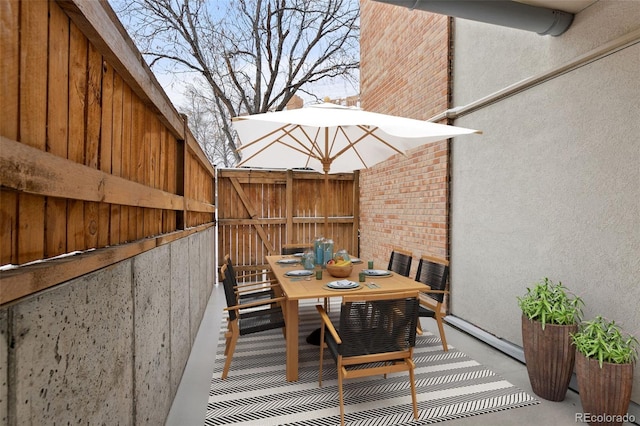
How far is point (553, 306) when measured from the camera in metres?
2.51

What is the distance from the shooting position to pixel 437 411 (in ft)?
7.77

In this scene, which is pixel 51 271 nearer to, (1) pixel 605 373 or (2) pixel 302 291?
(2) pixel 302 291

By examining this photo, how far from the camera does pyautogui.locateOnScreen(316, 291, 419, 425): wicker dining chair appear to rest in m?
2.17

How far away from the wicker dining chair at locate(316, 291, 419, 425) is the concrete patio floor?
0.60 meters

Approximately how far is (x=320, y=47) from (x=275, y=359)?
39.2 ft

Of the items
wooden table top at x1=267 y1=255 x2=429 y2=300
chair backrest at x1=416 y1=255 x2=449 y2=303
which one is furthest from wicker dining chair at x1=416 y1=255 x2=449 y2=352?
wooden table top at x1=267 y1=255 x2=429 y2=300

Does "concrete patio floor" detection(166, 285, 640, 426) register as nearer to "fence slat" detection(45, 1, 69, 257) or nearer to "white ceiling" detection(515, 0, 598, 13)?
"fence slat" detection(45, 1, 69, 257)

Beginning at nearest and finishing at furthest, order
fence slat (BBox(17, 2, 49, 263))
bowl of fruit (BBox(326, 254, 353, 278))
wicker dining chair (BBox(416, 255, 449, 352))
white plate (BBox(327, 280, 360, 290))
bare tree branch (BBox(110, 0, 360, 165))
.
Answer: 1. fence slat (BBox(17, 2, 49, 263))
2. white plate (BBox(327, 280, 360, 290))
3. bowl of fruit (BBox(326, 254, 353, 278))
4. wicker dining chair (BBox(416, 255, 449, 352))
5. bare tree branch (BBox(110, 0, 360, 165))

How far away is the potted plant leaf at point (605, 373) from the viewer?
205 centimetres

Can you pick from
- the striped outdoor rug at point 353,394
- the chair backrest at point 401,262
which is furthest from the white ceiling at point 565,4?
the striped outdoor rug at point 353,394

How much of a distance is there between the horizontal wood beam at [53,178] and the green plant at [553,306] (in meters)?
2.95

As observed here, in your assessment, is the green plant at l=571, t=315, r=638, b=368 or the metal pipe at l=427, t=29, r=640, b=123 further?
the metal pipe at l=427, t=29, r=640, b=123

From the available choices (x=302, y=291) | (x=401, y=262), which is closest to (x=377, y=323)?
(x=302, y=291)

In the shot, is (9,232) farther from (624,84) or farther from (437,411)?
(624,84)
